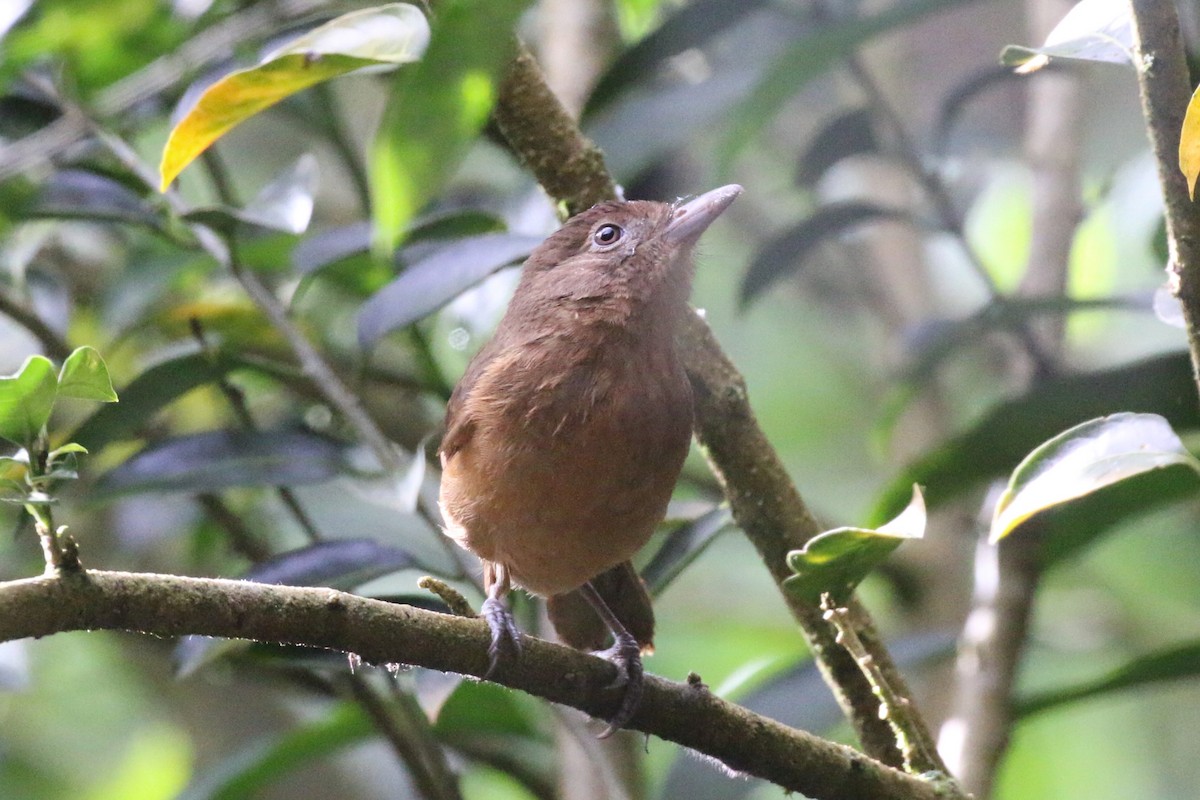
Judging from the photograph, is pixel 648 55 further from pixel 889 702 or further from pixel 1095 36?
pixel 889 702

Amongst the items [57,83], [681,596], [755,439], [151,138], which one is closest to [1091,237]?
[681,596]

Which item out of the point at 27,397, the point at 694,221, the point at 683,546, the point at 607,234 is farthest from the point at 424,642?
the point at 694,221

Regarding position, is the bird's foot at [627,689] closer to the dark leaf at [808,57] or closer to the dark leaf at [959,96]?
the dark leaf at [808,57]

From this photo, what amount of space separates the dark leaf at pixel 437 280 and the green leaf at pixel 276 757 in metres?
1.09

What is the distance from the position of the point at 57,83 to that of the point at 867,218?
2.20 m

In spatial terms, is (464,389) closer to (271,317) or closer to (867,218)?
(271,317)

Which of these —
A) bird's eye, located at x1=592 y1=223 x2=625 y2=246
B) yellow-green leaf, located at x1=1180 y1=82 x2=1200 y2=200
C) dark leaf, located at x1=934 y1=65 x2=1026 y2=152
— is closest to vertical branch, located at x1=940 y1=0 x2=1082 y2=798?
dark leaf, located at x1=934 y1=65 x2=1026 y2=152

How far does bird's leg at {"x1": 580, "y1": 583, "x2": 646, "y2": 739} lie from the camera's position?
2191mm

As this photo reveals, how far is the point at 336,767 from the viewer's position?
14.3 ft

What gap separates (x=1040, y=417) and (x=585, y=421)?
4.36ft

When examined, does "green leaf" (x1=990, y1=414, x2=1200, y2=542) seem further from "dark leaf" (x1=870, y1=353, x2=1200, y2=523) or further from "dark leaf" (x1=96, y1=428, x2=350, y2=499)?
"dark leaf" (x1=96, y1=428, x2=350, y2=499)

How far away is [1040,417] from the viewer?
3.26 metres

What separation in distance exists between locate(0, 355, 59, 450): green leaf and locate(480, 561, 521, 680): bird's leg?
0.68m

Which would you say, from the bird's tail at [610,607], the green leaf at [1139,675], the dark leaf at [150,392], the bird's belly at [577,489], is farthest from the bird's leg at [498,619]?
the green leaf at [1139,675]
